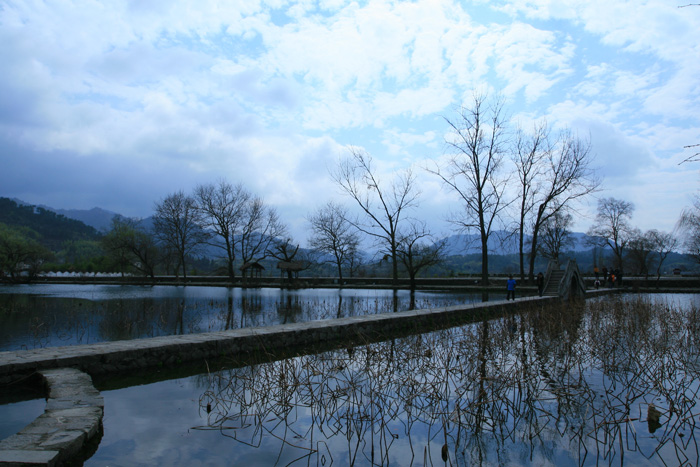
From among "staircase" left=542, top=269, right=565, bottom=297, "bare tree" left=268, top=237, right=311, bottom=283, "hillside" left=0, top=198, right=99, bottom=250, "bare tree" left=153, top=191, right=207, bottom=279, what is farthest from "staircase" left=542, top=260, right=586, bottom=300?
"hillside" left=0, top=198, right=99, bottom=250

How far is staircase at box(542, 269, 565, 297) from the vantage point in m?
23.6

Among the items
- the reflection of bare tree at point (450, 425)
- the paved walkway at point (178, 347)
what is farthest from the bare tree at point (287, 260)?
the reflection of bare tree at point (450, 425)

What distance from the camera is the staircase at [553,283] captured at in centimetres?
2358

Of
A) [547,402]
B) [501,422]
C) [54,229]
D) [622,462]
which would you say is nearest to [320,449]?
[501,422]

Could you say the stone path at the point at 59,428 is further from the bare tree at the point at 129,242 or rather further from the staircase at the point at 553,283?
the bare tree at the point at 129,242

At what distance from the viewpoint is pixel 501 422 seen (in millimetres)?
4711

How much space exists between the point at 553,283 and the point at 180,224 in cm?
3929

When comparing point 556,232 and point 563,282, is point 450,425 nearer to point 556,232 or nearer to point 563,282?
point 563,282

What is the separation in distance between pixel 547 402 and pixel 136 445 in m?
4.69

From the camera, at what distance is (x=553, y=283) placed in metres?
24.8

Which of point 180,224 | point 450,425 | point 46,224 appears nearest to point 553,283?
point 450,425

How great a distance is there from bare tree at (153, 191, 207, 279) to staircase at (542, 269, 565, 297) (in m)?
35.5

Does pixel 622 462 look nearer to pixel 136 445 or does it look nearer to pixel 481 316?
pixel 136 445

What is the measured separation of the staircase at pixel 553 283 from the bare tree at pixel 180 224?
3554 cm
